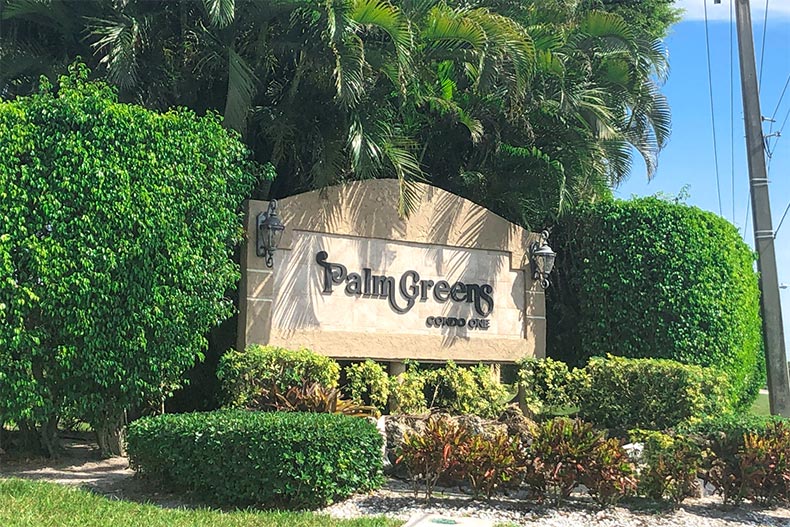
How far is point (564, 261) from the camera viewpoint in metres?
14.4

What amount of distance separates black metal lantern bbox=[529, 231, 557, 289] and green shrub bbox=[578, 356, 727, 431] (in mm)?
1981

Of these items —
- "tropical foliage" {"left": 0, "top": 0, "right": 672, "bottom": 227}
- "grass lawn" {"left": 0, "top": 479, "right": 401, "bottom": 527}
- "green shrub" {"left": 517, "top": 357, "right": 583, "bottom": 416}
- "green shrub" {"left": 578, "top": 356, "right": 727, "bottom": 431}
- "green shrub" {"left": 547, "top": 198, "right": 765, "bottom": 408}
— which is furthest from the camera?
"green shrub" {"left": 547, "top": 198, "right": 765, "bottom": 408}

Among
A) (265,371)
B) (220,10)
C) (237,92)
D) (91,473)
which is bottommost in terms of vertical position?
(91,473)

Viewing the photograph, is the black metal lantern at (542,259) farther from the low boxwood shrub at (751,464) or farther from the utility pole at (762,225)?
the low boxwood shrub at (751,464)

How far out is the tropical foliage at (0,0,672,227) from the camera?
35.1 feet

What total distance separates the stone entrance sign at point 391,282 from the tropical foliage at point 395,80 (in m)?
0.58

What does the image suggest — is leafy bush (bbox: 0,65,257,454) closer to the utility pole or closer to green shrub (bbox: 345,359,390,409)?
green shrub (bbox: 345,359,390,409)

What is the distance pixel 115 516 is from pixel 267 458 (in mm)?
1315

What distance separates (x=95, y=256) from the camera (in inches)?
340

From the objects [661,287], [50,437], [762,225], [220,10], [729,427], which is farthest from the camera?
[661,287]

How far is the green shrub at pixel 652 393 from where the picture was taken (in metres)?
11.0

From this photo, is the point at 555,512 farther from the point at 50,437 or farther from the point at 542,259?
the point at 542,259

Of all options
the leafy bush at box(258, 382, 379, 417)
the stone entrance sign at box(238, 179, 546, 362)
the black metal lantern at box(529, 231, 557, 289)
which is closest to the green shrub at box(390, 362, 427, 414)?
the stone entrance sign at box(238, 179, 546, 362)

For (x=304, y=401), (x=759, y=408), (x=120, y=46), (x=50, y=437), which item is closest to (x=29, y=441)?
(x=50, y=437)
